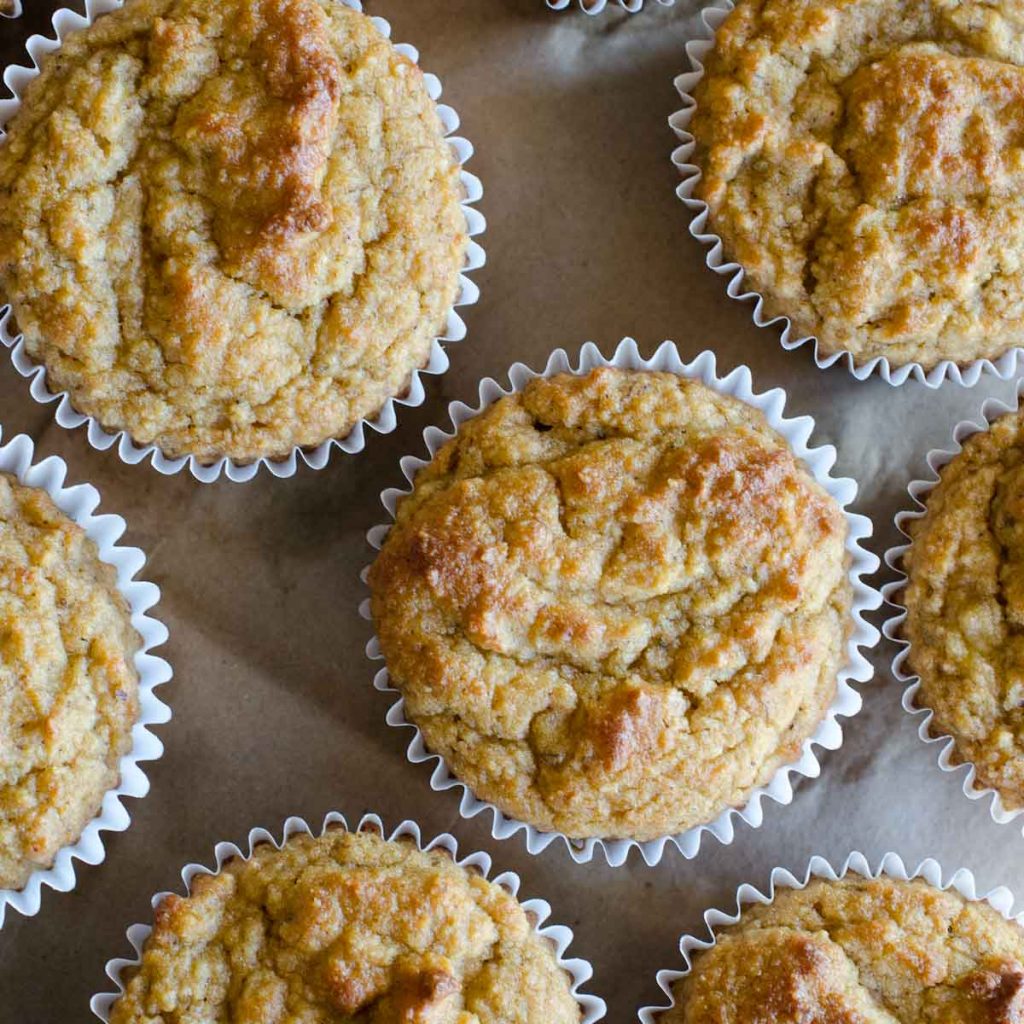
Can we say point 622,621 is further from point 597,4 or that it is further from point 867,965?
point 597,4

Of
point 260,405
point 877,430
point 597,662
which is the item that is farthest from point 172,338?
point 877,430

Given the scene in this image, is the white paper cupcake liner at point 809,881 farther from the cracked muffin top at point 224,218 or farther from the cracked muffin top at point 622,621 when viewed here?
the cracked muffin top at point 224,218

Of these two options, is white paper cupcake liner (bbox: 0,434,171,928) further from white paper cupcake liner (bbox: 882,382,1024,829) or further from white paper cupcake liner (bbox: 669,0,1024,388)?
white paper cupcake liner (bbox: 882,382,1024,829)

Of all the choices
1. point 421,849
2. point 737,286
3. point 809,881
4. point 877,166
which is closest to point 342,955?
point 421,849

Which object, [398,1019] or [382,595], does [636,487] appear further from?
[398,1019]

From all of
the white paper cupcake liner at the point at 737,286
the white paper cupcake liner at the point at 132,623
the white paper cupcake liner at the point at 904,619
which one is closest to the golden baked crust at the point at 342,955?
the white paper cupcake liner at the point at 132,623
